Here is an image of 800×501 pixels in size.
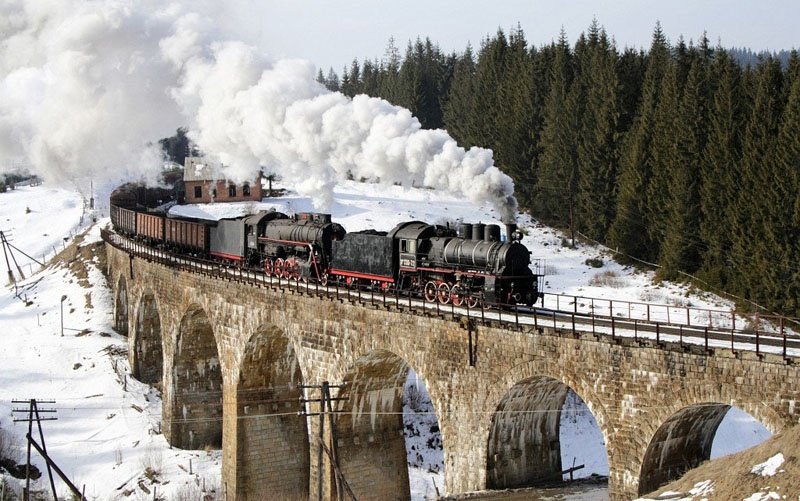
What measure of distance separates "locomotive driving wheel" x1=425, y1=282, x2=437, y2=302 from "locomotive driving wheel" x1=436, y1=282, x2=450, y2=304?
473 mm

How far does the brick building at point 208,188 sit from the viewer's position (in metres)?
87.9

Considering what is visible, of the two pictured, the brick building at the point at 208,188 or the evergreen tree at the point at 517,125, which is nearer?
the evergreen tree at the point at 517,125

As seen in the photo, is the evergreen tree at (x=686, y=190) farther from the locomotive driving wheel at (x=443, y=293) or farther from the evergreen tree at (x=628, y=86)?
the locomotive driving wheel at (x=443, y=293)

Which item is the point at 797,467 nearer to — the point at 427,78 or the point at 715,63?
the point at 715,63

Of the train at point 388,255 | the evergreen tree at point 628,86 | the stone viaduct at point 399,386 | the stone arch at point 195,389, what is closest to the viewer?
the stone viaduct at point 399,386

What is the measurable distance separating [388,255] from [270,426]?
10.6 meters

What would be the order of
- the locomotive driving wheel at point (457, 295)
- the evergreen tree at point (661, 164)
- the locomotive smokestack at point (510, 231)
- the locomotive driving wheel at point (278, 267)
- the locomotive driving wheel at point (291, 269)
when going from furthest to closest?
the evergreen tree at point (661, 164) → the locomotive driving wheel at point (278, 267) → the locomotive driving wheel at point (291, 269) → the locomotive driving wheel at point (457, 295) → the locomotive smokestack at point (510, 231)

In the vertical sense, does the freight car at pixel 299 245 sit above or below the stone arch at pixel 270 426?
above

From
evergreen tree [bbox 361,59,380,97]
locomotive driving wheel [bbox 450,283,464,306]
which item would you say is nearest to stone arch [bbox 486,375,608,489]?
locomotive driving wheel [bbox 450,283,464,306]

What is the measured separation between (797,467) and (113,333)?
164ft

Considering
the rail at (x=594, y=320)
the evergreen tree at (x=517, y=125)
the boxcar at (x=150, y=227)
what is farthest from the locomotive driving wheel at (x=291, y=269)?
the evergreen tree at (x=517, y=125)

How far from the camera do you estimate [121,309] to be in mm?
60906

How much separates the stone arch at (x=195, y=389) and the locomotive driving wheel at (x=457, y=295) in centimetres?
1930

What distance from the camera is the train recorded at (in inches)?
1158
